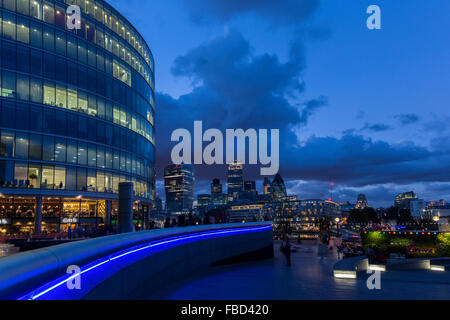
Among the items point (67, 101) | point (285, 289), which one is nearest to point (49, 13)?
point (67, 101)

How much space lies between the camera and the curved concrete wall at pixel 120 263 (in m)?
3.90

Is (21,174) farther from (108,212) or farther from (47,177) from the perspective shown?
(108,212)

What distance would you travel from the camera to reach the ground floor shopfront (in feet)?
135

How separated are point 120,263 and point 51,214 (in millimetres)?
43260

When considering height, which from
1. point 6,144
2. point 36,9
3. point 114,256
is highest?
point 36,9

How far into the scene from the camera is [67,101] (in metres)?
42.7

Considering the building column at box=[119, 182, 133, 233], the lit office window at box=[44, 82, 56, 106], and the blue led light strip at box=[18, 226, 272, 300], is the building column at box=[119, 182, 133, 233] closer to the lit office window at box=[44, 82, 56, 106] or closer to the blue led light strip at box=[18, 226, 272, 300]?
the blue led light strip at box=[18, 226, 272, 300]

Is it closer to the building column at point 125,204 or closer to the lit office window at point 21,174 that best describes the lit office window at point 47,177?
the lit office window at point 21,174

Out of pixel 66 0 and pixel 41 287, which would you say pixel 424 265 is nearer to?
pixel 41 287

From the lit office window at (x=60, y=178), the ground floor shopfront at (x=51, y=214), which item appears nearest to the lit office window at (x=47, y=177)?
the lit office window at (x=60, y=178)

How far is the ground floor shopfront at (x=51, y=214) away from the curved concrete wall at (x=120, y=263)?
23574mm

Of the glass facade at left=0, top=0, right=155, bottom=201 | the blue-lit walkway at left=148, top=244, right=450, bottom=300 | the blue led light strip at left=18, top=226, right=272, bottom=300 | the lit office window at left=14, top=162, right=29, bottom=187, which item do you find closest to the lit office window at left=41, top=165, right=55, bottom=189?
the glass facade at left=0, top=0, right=155, bottom=201

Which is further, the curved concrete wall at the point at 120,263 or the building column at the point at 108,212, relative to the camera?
the building column at the point at 108,212
